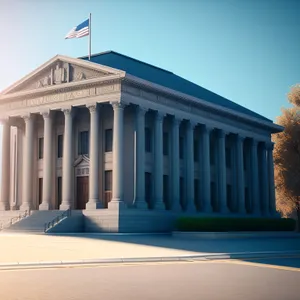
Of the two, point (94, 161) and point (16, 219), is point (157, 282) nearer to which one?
point (94, 161)

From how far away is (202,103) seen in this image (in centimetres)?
5000

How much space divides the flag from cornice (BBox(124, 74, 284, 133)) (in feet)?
21.7

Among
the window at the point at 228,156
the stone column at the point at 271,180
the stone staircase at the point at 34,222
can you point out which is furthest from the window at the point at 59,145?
the stone column at the point at 271,180

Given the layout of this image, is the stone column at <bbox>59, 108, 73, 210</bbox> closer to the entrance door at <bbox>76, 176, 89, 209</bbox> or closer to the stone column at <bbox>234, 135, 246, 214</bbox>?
the entrance door at <bbox>76, 176, 89, 209</bbox>

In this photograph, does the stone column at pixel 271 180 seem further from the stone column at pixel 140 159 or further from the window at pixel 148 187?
the stone column at pixel 140 159

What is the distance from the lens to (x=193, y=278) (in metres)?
13.2

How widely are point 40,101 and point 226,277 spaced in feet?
120

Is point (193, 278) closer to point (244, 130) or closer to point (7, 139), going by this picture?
point (7, 139)

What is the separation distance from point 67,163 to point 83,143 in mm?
3845

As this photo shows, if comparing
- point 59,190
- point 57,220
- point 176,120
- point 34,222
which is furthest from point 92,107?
point 34,222

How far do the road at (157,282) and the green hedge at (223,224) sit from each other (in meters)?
21.6

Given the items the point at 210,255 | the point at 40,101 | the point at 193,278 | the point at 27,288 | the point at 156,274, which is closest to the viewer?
the point at 27,288

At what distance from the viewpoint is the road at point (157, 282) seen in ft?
34.1

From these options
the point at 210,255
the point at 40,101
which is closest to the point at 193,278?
the point at 210,255
